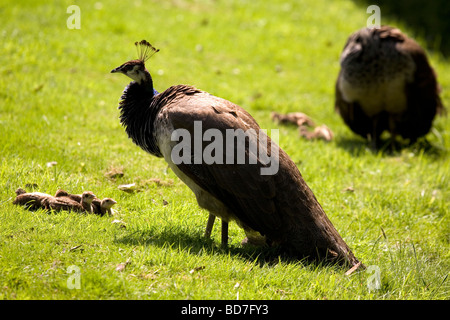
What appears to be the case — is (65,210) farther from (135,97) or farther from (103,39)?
(103,39)

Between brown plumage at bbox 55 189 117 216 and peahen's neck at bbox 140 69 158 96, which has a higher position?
peahen's neck at bbox 140 69 158 96

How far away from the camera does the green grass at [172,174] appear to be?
4375 mm

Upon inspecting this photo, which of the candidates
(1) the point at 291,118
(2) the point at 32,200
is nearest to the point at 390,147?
(1) the point at 291,118

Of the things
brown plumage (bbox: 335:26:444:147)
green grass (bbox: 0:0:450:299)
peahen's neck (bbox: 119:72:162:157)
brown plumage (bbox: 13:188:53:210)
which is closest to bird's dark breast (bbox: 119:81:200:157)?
peahen's neck (bbox: 119:72:162:157)

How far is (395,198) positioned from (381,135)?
2743 mm

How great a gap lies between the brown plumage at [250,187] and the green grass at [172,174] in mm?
254

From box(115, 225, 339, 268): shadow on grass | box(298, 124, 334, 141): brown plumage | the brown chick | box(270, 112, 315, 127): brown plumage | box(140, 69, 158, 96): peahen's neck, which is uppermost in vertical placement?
box(140, 69, 158, 96): peahen's neck

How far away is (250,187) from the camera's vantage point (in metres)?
4.74

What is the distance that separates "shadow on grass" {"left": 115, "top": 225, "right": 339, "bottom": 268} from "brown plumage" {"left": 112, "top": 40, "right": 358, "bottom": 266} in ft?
0.31

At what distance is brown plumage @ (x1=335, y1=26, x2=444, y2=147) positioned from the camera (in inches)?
335

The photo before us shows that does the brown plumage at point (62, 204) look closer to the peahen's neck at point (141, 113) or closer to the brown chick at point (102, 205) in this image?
the brown chick at point (102, 205)

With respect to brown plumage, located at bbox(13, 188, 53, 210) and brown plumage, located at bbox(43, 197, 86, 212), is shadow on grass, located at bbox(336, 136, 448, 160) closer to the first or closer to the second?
brown plumage, located at bbox(43, 197, 86, 212)

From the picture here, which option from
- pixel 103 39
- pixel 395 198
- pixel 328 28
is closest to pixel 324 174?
pixel 395 198

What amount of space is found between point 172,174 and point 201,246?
5.86 ft
